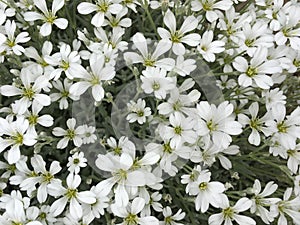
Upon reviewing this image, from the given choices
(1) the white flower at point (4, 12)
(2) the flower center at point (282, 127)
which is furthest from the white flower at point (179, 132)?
(1) the white flower at point (4, 12)

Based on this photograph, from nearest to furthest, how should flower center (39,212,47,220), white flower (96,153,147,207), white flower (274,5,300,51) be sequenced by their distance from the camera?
1. white flower (96,153,147,207)
2. flower center (39,212,47,220)
3. white flower (274,5,300,51)

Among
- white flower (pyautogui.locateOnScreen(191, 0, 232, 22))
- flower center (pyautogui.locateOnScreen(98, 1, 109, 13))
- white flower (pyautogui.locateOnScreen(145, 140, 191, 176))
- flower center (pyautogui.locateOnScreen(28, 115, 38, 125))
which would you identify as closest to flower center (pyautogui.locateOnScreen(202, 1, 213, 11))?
white flower (pyautogui.locateOnScreen(191, 0, 232, 22))

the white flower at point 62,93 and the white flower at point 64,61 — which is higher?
the white flower at point 64,61

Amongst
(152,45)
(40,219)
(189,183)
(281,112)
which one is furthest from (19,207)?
(281,112)

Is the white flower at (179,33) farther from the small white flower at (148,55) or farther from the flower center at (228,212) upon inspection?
the flower center at (228,212)

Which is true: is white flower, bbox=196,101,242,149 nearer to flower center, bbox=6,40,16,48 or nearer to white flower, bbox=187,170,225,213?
white flower, bbox=187,170,225,213

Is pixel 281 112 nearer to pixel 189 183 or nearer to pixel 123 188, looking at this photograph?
pixel 189 183
